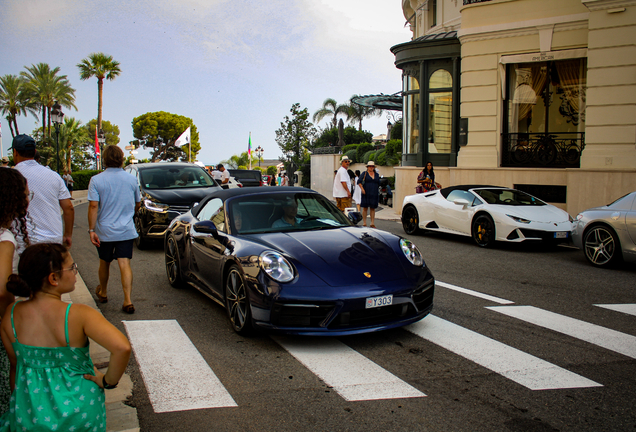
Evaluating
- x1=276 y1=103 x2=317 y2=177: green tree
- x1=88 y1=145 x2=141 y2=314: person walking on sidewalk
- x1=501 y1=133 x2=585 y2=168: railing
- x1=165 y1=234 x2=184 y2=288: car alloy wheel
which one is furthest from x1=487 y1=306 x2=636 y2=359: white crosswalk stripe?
x1=276 y1=103 x2=317 y2=177: green tree

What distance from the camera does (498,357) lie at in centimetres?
468

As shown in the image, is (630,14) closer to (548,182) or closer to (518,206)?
(548,182)

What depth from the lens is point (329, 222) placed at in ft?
20.5

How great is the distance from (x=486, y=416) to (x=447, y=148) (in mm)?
18317

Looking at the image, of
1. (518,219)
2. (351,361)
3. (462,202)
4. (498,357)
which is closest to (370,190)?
(462,202)

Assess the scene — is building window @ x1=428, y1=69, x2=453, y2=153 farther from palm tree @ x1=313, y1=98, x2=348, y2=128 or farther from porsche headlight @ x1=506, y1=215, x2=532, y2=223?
palm tree @ x1=313, y1=98, x2=348, y2=128

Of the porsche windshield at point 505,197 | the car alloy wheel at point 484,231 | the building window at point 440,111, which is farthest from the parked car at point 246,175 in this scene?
the car alloy wheel at point 484,231

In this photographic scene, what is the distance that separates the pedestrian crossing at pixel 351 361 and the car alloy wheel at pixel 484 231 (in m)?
5.23

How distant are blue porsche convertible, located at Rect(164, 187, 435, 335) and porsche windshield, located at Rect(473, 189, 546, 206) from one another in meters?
6.00

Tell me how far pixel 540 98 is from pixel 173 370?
16.9 m

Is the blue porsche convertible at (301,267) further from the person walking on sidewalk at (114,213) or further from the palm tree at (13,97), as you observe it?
the palm tree at (13,97)

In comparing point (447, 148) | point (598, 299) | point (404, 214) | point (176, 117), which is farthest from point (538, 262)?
point (176, 117)

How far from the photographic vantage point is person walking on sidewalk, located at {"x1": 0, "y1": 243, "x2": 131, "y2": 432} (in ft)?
8.12

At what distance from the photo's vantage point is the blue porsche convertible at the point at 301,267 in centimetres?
476
